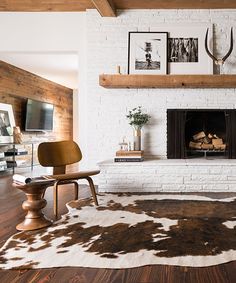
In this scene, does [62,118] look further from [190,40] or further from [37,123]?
[190,40]

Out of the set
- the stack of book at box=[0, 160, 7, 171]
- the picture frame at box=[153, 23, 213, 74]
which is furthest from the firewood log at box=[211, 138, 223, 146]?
the stack of book at box=[0, 160, 7, 171]

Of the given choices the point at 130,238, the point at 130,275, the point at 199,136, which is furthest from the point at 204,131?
the point at 130,275

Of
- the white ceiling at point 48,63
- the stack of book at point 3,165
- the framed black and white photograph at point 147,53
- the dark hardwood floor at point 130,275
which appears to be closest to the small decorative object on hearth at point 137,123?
the framed black and white photograph at point 147,53

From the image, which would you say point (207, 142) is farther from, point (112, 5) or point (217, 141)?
point (112, 5)

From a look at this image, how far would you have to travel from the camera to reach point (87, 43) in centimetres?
429

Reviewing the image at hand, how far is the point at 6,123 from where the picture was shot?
6.09 meters

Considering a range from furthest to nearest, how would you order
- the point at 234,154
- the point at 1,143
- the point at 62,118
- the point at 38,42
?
the point at 62,118
the point at 1,143
the point at 38,42
the point at 234,154

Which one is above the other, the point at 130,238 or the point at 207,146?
the point at 207,146

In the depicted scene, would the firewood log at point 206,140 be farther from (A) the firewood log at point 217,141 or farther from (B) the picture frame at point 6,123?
(B) the picture frame at point 6,123

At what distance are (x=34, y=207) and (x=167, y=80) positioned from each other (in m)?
2.60

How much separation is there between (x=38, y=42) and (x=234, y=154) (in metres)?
3.56

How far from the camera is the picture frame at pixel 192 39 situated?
4.15 m

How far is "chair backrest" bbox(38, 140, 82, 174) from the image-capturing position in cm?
300

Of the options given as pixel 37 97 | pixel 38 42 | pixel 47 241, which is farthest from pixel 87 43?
pixel 37 97
